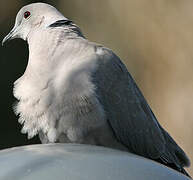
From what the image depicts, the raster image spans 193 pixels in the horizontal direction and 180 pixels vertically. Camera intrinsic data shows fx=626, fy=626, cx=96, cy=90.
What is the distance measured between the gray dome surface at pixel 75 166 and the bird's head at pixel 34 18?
7.06 feet

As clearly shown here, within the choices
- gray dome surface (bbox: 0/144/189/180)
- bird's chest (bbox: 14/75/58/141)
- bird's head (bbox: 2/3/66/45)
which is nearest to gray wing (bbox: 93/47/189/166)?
bird's chest (bbox: 14/75/58/141)

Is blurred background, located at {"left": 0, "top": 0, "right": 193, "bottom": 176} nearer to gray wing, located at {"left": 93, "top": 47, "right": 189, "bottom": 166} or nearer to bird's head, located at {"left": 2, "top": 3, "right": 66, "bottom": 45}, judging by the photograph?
bird's head, located at {"left": 2, "top": 3, "right": 66, "bottom": 45}

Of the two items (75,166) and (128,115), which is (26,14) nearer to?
(128,115)

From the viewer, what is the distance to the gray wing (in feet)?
10.7

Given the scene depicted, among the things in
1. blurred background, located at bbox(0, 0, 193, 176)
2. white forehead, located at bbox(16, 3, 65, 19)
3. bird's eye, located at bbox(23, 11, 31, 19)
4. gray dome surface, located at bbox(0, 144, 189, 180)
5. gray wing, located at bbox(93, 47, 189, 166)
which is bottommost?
blurred background, located at bbox(0, 0, 193, 176)

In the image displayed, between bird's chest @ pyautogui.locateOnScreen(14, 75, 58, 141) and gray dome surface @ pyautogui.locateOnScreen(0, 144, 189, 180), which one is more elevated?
gray dome surface @ pyautogui.locateOnScreen(0, 144, 189, 180)

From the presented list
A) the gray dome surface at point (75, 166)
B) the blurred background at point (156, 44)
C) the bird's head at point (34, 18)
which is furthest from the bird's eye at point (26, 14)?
the blurred background at point (156, 44)

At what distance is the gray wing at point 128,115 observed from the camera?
326 cm

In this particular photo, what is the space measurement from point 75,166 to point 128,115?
1.90 metres

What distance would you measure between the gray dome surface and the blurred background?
16.9 feet

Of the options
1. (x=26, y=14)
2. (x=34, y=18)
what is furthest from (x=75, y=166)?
(x=26, y=14)

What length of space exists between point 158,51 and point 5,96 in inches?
109

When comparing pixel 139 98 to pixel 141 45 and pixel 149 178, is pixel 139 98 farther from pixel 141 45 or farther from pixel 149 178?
pixel 141 45

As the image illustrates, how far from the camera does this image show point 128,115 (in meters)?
3.36
